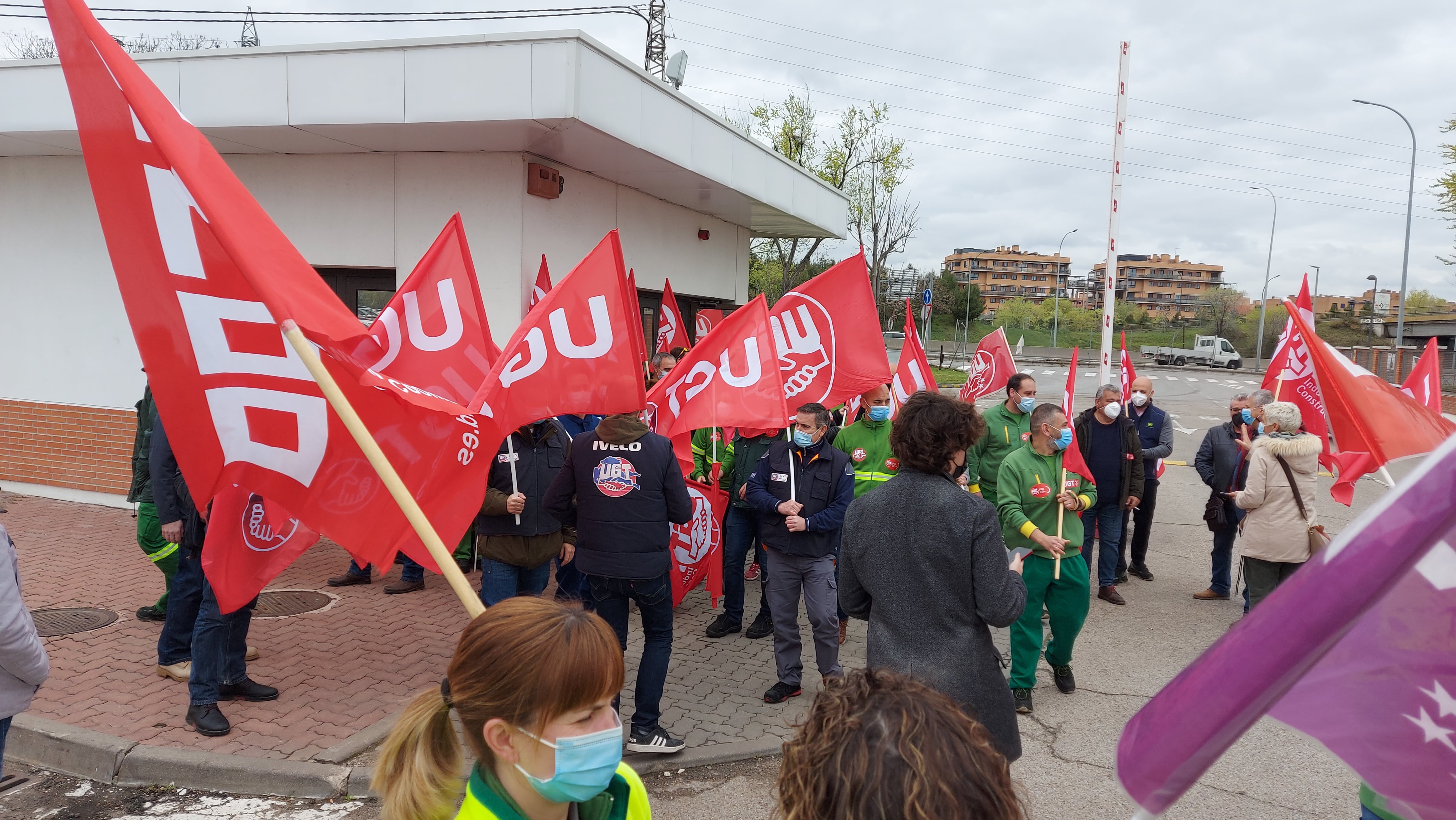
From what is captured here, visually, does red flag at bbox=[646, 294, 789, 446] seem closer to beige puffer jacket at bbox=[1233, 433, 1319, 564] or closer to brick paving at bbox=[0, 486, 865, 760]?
brick paving at bbox=[0, 486, 865, 760]

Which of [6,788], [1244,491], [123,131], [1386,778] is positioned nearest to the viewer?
[1386,778]

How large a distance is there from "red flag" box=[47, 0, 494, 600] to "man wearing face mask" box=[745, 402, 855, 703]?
287 cm

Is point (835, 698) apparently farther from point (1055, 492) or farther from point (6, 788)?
point (6, 788)

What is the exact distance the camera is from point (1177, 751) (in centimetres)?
125

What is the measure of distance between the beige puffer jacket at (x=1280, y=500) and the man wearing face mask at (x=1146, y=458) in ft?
6.39

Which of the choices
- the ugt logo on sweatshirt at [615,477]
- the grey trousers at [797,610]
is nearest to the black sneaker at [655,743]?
the grey trousers at [797,610]

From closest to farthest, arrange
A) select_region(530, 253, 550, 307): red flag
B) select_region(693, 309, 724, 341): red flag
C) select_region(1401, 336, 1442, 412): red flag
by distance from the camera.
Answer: select_region(1401, 336, 1442, 412): red flag → select_region(530, 253, 550, 307): red flag → select_region(693, 309, 724, 341): red flag

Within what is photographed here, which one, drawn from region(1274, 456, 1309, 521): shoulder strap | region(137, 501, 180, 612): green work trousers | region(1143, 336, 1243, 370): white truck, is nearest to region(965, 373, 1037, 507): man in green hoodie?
region(1274, 456, 1309, 521): shoulder strap

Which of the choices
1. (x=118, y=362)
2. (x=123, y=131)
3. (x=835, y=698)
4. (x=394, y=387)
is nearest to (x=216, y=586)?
(x=394, y=387)

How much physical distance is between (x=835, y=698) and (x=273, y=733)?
4.54 meters

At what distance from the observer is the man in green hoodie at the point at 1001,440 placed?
7.44 m

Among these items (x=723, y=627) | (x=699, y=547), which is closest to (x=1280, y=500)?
(x=723, y=627)

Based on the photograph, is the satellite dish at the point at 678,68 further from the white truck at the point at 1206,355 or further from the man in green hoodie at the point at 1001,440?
the white truck at the point at 1206,355

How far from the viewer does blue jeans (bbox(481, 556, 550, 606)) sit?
5.37m
